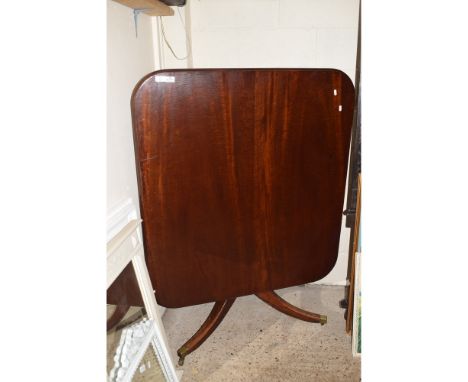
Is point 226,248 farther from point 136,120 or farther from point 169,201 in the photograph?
point 136,120

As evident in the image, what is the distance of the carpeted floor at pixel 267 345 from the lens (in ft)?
5.06

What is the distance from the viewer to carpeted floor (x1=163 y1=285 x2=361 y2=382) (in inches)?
60.7

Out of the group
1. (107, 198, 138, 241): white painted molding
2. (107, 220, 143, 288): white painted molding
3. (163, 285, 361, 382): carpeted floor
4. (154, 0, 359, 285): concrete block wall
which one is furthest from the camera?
(154, 0, 359, 285): concrete block wall

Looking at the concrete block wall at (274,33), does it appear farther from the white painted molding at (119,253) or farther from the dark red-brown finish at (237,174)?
the white painted molding at (119,253)

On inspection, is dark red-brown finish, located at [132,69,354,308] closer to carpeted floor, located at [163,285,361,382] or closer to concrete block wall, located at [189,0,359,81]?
carpeted floor, located at [163,285,361,382]

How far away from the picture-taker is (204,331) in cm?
168

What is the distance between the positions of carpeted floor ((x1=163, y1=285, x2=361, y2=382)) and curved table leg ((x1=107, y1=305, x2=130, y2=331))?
0.53 meters

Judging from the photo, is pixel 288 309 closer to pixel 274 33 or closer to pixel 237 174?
pixel 237 174

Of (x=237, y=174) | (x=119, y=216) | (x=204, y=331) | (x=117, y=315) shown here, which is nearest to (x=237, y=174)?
(x=237, y=174)

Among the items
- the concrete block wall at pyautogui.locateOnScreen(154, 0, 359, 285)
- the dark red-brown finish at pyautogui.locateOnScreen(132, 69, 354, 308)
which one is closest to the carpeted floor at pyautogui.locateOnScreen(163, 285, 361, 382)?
the dark red-brown finish at pyautogui.locateOnScreen(132, 69, 354, 308)

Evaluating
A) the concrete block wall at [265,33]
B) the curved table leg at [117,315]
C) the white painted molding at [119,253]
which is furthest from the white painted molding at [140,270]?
the concrete block wall at [265,33]

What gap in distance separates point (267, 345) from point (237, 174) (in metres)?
0.89
